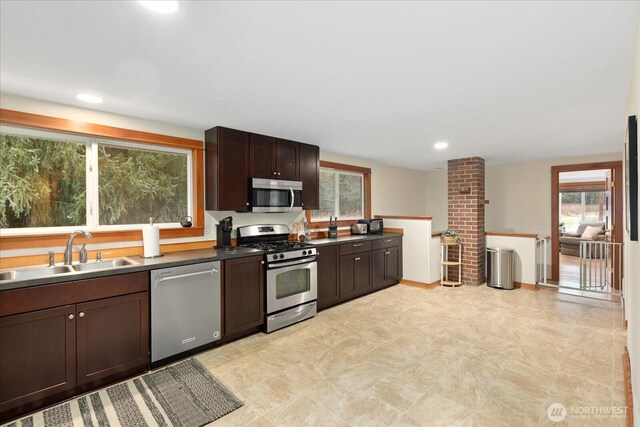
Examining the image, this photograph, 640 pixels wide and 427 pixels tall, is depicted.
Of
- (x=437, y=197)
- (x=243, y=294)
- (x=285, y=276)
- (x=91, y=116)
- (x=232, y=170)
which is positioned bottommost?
(x=243, y=294)

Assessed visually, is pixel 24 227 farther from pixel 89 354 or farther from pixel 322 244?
Result: pixel 322 244

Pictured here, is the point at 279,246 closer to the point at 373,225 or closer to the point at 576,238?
the point at 373,225

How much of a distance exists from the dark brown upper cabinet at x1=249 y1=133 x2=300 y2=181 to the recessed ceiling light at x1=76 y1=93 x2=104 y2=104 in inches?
59.0

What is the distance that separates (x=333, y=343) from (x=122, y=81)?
293cm

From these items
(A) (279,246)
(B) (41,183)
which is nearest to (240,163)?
(A) (279,246)

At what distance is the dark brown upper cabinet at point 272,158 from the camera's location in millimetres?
3686

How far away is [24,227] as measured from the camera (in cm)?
254

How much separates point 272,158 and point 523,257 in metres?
4.47

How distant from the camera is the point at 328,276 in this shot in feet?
13.5

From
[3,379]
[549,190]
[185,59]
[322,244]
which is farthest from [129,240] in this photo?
[549,190]

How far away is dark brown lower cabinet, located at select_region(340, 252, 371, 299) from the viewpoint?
4.31 meters

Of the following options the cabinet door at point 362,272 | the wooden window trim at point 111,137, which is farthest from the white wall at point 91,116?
the cabinet door at point 362,272

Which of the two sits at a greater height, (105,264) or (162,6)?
(162,6)

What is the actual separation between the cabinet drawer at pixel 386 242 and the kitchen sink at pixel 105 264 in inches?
130
